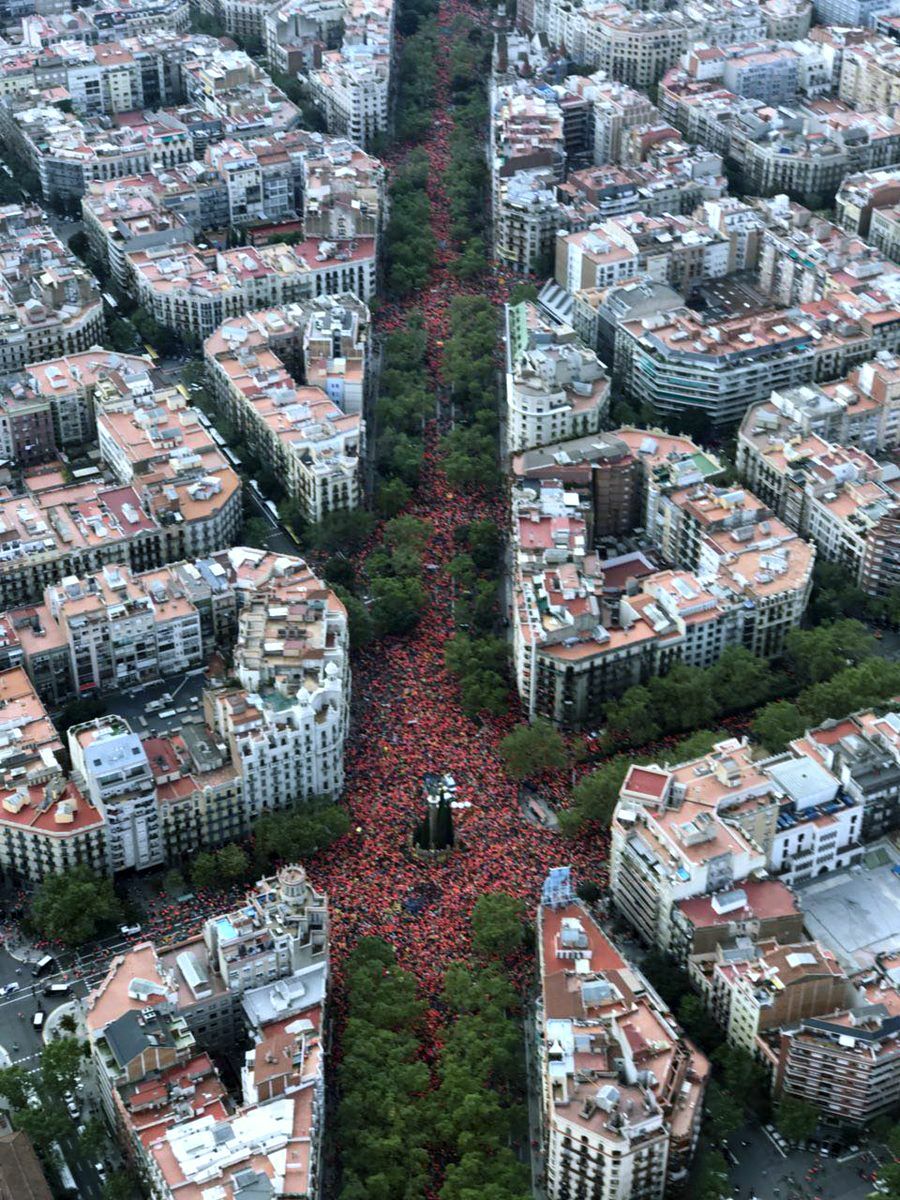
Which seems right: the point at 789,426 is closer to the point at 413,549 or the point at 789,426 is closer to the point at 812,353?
the point at 812,353

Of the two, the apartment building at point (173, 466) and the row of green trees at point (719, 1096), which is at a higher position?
the apartment building at point (173, 466)

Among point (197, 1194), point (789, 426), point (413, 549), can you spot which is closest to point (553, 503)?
point (413, 549)

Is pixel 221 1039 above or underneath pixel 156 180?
underneath

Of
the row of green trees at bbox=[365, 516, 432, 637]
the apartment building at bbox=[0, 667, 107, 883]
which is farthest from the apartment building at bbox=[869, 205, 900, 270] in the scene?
the apartment building at bbox=[0, 667, 107, 883]

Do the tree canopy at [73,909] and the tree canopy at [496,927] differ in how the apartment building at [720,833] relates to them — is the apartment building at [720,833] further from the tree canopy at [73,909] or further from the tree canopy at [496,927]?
the tree canopy at [73,909]

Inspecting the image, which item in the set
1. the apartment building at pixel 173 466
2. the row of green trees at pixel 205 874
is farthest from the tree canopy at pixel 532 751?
the apartment building at pixel 173 466

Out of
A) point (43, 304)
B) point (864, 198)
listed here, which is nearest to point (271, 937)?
point (43, 304)

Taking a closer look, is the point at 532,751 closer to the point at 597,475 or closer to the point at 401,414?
the point at 597,475
